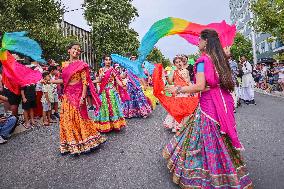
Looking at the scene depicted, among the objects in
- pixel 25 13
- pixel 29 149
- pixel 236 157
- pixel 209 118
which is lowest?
pixel 29 149

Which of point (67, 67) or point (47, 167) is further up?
point (67, 67)

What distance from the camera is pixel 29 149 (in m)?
6.97

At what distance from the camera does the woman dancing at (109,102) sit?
8094 millimetres

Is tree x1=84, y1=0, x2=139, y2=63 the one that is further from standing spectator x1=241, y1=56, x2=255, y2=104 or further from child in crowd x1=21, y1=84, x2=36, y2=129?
child in crowd x1=21, y1=84, x2=36, y2=129

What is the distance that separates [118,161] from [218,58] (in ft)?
8.23

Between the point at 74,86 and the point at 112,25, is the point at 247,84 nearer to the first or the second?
the point at 74,86

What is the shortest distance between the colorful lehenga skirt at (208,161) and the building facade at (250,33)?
45.3 meters

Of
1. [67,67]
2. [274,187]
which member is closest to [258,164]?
[274,187]

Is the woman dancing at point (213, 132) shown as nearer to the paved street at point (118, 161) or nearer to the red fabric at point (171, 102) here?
the paved street at point (118, 161)

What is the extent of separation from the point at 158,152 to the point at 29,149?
8.37 ft

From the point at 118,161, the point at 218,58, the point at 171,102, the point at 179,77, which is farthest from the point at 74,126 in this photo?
the point at 218,58

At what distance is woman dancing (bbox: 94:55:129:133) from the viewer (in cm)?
809

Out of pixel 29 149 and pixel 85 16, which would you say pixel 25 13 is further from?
pixel 85 16

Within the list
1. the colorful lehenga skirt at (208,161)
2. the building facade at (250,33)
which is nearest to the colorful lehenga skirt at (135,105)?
the colorful lehenga skirt at (208,161)
